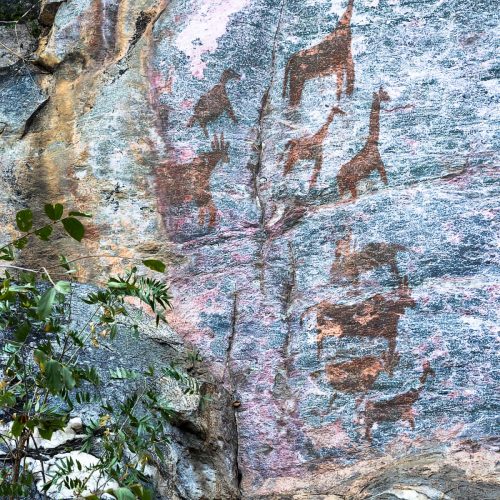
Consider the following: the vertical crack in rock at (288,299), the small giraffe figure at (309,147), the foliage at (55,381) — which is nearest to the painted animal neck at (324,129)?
the small giraffe figure at (309,147)

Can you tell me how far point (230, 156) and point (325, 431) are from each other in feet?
4.63

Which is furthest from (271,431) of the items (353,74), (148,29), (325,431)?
(148,29)

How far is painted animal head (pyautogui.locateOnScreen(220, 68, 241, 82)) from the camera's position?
16.1 feet

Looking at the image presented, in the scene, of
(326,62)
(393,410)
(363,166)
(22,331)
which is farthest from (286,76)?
(22,331)

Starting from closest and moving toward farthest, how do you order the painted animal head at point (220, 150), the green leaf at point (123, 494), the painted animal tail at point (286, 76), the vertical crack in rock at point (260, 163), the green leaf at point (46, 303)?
1. the green leaf at point (46, 303)
2. the green leaf at point (123, 494)
3. the vertical crack in rock at point (260, 163)
4. the painted animal head at point (220, 150)
5. the painted animal tail at point (286, 76)

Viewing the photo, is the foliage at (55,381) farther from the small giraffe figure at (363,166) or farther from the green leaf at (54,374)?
Answer: the small giraffe figure at (363,166)

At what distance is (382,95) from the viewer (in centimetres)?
473

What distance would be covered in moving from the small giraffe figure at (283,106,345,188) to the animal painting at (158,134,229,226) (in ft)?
0.99

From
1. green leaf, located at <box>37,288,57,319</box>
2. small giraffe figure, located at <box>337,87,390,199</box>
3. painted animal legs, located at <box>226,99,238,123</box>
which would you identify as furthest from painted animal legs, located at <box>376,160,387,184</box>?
green leaf, located at <box>37,288,57,319</box>

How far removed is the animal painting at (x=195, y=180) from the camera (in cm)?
469

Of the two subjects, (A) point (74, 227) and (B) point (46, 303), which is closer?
(B) point (46, 303)

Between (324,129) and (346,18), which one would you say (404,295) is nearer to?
(324,129)

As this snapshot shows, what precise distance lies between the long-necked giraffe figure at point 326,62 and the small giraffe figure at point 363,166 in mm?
285

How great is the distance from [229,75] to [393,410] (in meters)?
1.85
